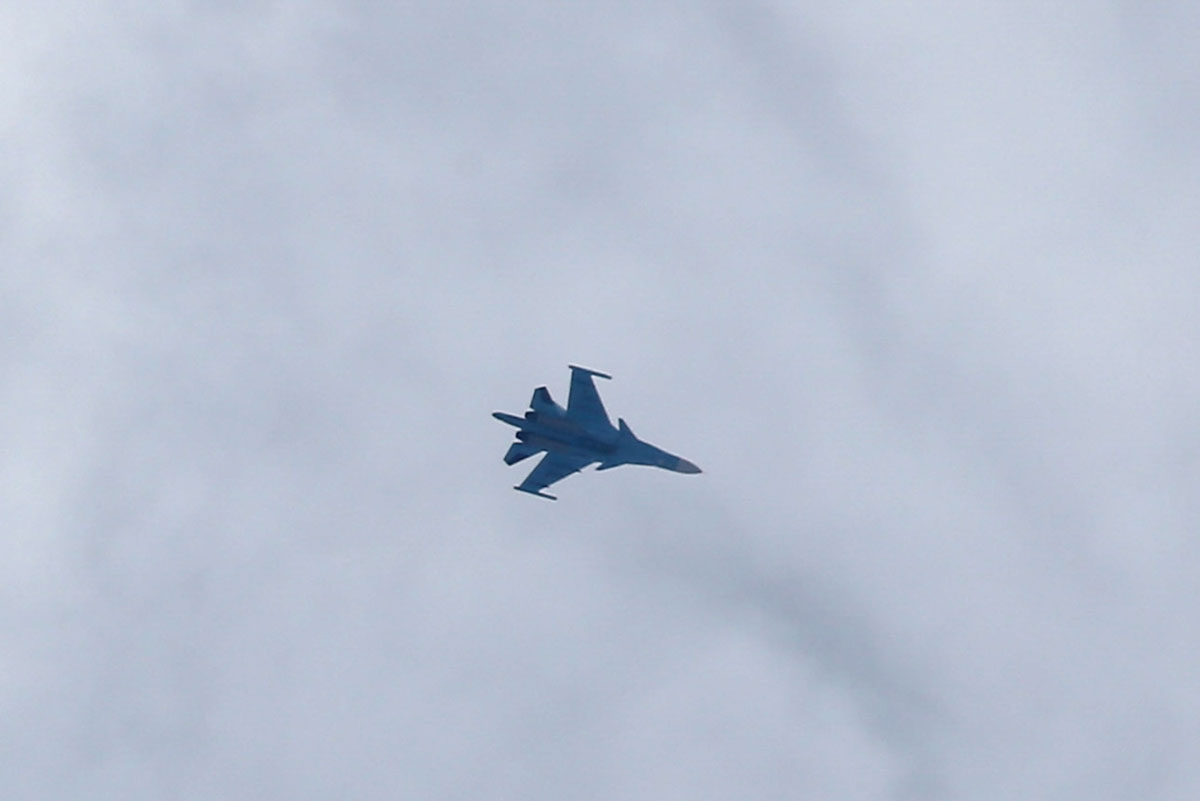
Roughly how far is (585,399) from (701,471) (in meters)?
15.2

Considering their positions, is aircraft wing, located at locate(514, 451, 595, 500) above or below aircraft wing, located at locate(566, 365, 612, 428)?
below

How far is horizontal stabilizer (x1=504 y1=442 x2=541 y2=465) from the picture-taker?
541ft

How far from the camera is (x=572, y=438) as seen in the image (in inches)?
6422

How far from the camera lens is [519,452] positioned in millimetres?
166000

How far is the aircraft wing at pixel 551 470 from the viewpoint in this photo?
166250 mm

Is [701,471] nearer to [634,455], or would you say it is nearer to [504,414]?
[634,455]

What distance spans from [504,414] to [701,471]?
21310 millimetres

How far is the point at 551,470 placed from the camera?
167m

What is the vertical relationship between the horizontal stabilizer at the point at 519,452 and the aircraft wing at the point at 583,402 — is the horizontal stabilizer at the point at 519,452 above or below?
below

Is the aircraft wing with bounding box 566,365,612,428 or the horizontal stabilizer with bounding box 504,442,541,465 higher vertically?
the aircraft wing with bounding box 566,365,612,428

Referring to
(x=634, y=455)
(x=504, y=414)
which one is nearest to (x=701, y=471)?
(x=634, y=455)

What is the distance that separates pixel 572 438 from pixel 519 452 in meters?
5.91

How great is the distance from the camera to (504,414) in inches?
6368

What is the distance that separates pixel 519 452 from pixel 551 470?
3.52 m
